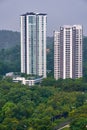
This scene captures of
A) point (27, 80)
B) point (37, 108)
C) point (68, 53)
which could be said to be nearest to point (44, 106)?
point (37, 108)

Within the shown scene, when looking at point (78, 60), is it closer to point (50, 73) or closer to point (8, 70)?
point (50, 73)

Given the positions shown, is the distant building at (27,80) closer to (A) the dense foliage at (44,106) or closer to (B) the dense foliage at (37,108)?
(A) the dense foliage at (44,106)

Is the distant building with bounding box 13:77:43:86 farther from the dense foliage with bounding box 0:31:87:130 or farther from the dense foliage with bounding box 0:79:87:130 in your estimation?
the dense foliage with bounding box 0:79:87:130

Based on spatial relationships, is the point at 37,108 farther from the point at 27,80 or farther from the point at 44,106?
the point at 27,80

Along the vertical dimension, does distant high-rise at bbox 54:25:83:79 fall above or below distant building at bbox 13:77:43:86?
above

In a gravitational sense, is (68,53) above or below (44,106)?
above

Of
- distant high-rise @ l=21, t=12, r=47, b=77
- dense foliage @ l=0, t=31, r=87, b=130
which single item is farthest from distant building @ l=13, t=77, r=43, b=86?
distant high-rise @ l=21, t=12, r=47, b=77

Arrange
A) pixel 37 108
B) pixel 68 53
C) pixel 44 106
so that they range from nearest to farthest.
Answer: pixel 37 108, pixel 44 106, pixel 68 53
